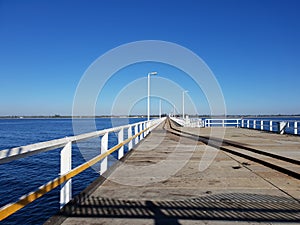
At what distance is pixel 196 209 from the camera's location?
181 inches

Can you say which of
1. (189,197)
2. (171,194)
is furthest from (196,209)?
(171,194)

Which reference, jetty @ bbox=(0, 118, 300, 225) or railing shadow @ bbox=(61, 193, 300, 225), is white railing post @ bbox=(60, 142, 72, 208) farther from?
railing shadow @ bbox=(61, 193, 300, 225)

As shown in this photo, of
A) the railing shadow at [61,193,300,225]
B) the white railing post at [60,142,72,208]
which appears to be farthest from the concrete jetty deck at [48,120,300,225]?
the white railing post at [60,142,72,208]

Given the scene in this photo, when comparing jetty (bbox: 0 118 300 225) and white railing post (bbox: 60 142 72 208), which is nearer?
jetty (bbox: 0 118 300 225)

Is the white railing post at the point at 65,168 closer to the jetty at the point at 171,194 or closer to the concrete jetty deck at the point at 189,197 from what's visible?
the jetty at the point at 171,194

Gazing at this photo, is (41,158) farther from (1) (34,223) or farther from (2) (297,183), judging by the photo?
(2) (297,183)

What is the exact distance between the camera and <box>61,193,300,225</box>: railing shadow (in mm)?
4238

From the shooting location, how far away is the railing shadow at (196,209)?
4238mm

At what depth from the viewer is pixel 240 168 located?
830 centimetres

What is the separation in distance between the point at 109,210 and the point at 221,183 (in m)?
2.99

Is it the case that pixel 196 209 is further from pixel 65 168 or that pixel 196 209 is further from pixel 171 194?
pixel 65 168

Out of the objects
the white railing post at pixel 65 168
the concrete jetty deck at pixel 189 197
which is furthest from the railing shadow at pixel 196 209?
the white railing post at pixel 65 168

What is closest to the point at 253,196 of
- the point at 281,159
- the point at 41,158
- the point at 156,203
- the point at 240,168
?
→ the point at 156,203

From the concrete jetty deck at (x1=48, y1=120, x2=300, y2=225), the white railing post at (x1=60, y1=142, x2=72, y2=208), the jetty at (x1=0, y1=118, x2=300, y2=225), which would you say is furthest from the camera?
the white railing post at (x1=60, y1=142, x2=72, y2=208)
